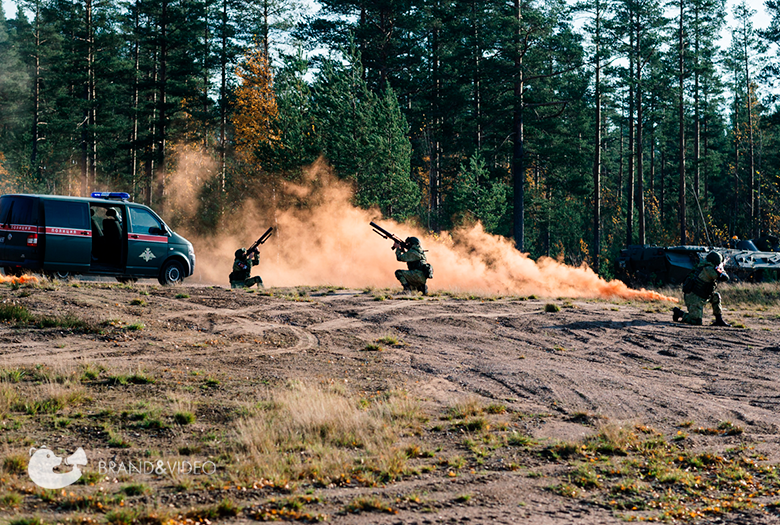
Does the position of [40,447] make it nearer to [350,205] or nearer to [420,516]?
[420,516]

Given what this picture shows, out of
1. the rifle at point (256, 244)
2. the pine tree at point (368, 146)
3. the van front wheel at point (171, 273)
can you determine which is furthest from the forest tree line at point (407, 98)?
the van front wheel at point (171, 273)

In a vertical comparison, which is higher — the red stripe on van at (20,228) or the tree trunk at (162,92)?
the tree trunk at (162,92)

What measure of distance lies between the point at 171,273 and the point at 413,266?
7417mm

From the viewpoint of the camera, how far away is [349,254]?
1293 inches

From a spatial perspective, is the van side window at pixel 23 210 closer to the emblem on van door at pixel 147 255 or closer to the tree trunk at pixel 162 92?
the emblem on van door at pixel 147 255

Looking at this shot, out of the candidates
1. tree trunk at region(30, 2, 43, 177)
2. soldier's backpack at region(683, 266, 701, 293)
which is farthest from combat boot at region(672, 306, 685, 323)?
tree trunk at region(30, 2, 43, 177)

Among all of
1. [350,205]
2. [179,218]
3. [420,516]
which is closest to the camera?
[420,516]

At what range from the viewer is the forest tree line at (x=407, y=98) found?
3519 cm

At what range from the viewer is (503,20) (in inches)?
1337

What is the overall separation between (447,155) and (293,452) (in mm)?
42061

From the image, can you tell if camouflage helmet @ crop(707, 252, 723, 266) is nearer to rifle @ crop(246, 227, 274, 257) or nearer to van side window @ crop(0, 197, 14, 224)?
rifle @ crop(246, 227, 274, 257)

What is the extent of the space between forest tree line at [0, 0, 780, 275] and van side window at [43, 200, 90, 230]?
18398 mm

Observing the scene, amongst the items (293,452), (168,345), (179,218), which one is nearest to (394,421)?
(293,452)

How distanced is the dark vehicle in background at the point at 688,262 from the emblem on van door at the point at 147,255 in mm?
21803
